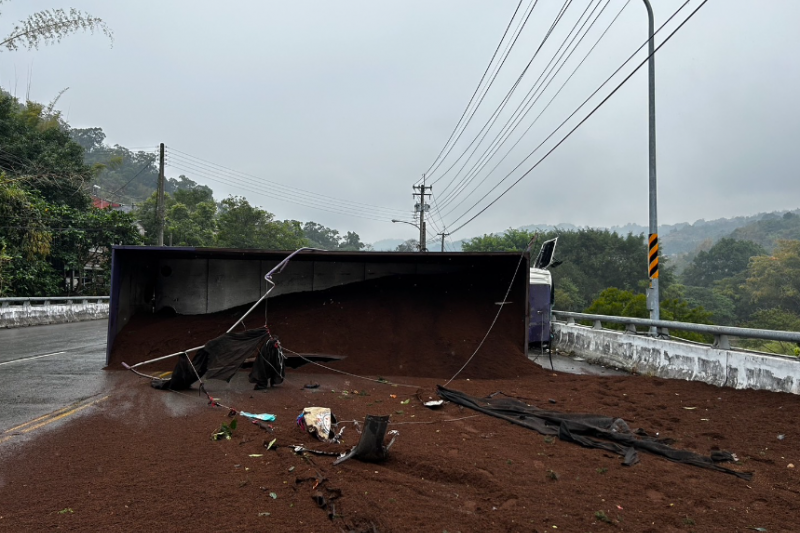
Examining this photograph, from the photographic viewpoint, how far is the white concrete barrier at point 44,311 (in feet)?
62.2

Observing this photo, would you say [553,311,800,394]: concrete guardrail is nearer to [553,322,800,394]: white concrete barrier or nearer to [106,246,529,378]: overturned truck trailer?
[553,322,800,394]: white concrete barrier

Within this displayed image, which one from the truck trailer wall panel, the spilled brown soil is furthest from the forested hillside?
the spilled brown soil

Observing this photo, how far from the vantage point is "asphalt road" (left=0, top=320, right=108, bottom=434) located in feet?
22.8

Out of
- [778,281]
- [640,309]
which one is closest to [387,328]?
[640,309]

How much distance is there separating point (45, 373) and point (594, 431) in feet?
31.8

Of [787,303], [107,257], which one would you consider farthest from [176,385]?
[787,303]

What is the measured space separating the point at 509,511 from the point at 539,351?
1117cm

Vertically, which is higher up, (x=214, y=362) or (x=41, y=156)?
(x=41, y=156)

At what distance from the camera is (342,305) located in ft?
39.7

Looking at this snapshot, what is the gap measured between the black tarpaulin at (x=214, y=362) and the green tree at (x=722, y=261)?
76963mm

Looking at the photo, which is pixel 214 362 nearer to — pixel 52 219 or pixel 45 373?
pixel 45 373

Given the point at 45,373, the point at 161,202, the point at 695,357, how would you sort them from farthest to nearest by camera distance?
the point at 161,202, the point at 45,373, the point at 695,357

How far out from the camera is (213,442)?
5.36 m

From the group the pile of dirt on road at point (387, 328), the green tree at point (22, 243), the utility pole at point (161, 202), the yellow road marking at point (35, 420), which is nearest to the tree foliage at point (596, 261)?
the utility pole at point (161, 202)
